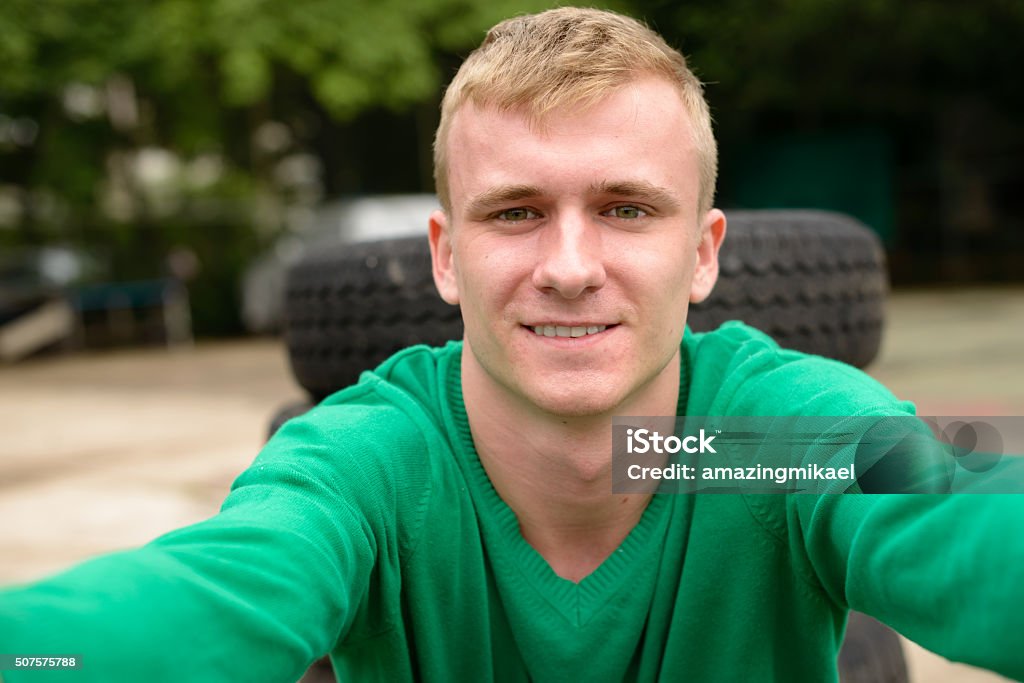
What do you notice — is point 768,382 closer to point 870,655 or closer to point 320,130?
→ point 870,655

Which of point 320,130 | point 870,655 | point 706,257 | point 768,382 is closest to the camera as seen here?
point 768,382

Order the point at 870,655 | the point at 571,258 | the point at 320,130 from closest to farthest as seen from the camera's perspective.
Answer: the point at 571,258 < the point at 870,655 < the point at 320,130

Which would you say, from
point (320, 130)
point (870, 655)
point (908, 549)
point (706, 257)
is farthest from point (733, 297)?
point (320, 130)

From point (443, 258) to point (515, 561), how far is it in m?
0.50

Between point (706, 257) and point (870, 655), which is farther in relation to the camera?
point (870, 655)

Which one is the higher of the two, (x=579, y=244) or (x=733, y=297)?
(x=579, y=244)

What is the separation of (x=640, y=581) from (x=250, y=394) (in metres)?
6.58

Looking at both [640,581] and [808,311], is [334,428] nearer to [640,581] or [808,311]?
[640,581]

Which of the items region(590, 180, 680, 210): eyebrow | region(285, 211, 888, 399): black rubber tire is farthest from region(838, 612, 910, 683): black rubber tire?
region(590, 180, 680, 210): eyebrow

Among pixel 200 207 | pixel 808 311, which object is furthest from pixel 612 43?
pixel 200 207

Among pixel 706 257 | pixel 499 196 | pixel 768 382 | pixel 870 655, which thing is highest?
pixel 499 196

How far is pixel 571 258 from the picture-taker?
4.14 feet

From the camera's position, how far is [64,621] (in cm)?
86

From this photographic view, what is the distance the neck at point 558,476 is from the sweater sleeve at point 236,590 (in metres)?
0.23
